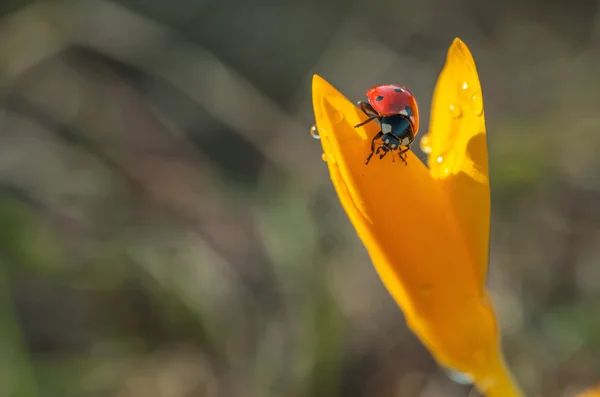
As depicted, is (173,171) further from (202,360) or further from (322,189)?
(202,360)

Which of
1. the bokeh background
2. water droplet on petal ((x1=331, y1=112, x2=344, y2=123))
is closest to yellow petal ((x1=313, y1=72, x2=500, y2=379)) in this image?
water droplet on petal ((x1=331, y1=112, x2=344, y2=123))

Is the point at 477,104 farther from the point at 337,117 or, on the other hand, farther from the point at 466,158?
the point at 337,117

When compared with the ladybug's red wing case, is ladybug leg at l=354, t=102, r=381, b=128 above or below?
below

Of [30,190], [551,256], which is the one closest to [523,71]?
[551,256]

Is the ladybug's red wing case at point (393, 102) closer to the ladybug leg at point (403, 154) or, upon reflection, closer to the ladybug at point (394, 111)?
the ladybug at point (394, 111)

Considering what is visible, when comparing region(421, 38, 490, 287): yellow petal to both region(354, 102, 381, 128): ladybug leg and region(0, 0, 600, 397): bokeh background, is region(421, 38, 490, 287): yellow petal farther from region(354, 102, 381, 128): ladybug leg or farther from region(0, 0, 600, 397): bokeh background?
region(0, 0, 600, 397): bokeh background

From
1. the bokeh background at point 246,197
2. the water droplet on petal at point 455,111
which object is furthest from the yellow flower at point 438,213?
the bokeh background at point 246,197

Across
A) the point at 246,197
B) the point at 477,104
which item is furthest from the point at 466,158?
the point at 246,197

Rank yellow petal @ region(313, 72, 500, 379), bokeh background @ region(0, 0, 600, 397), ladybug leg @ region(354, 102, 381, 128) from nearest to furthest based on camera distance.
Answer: yellow petal @ region(313, 72, 500, 379)
ladybug leg @ region(354, 102, 381, 128)
bokeh background @ region(0, 0, 600, 397)
